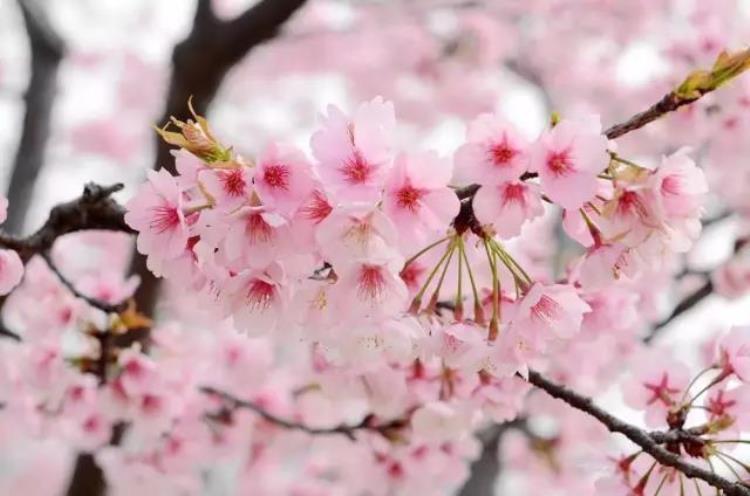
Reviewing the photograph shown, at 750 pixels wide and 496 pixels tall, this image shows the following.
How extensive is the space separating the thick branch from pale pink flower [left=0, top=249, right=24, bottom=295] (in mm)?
776

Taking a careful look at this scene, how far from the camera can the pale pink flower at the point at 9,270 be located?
1.33m

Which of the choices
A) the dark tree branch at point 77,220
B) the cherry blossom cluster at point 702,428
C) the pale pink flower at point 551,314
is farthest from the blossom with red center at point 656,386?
the dark tree branch at point 77,220

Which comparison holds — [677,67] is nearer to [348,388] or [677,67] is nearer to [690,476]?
[348,388]

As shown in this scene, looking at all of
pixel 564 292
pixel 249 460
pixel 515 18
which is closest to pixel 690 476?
pixel 564 292

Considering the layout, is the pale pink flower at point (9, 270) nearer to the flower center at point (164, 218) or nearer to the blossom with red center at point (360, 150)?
the flower center at point (164, 218)

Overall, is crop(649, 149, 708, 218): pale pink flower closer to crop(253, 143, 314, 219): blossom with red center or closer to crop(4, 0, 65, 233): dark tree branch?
crop(253, 143, 314, 219): blossom with red center

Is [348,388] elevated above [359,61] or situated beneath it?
elevated above

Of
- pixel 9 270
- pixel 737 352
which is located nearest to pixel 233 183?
pixel 9 270

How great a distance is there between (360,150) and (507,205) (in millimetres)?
185

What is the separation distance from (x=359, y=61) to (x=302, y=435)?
4.12m

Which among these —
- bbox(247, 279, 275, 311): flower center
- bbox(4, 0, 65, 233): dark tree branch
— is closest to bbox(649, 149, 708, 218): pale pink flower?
bbox(247, 279, 275, 311): flower center

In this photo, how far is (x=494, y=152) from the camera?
1.09 metres

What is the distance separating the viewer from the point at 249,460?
106 inches

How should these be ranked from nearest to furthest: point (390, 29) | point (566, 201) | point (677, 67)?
point (566, 201)
point (677, 67)
point (390, 29)
